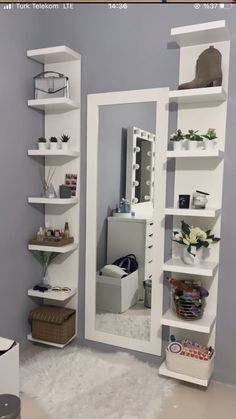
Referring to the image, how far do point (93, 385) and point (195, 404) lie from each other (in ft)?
1.93

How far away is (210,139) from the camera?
207cm

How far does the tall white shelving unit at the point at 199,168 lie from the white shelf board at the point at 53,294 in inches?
27.6

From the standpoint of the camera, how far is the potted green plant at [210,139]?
2.07 meters

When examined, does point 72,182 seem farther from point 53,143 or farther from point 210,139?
point 210,139

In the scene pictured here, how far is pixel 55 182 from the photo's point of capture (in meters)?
2.69

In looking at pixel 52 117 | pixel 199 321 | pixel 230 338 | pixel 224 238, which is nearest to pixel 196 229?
pixel 224 238

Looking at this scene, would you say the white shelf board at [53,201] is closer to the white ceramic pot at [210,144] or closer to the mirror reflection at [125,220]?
the mirror reflection at [125,220]

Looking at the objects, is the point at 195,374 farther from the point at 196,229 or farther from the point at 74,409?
the point at 196,229

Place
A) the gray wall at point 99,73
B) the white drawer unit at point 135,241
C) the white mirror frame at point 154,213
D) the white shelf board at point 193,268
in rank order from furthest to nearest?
the white drawer unit at point 135,241 < the white mirror frame at point 154,213 < the gray wall at point 99,73 < the white shelf board at point 193,268

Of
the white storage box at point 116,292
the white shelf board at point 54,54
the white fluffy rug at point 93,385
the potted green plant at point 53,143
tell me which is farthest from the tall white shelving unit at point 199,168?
the potted green plant at point 53,143

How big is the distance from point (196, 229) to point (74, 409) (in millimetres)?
1173

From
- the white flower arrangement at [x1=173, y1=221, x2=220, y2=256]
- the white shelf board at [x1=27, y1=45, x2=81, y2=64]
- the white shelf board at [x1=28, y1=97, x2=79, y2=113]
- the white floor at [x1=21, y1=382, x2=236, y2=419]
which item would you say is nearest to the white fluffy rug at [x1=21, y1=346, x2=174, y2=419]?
the white floor at [x1=21, y1=382, x2=236, y2=419]

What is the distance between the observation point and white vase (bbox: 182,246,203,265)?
2.12 m

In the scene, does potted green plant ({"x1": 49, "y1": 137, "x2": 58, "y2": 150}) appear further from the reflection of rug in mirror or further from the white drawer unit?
the reflection of rug in mirror
